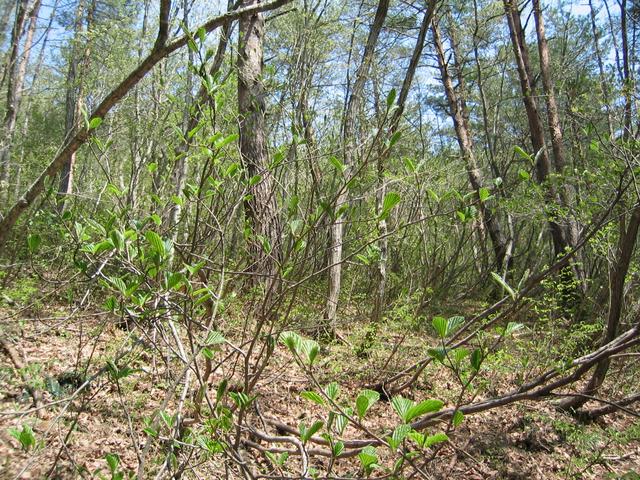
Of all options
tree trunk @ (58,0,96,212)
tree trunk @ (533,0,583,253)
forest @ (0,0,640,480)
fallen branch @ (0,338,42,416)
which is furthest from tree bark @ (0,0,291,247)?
tree trunk @ (58,0,96,212)

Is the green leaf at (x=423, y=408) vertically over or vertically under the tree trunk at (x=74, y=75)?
under

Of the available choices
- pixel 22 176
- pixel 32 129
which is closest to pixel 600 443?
pixel 22 176

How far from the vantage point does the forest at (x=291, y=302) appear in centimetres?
160

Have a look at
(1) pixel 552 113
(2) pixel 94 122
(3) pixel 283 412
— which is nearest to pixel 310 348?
(2) pixel 94 122

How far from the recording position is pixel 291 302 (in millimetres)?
1913

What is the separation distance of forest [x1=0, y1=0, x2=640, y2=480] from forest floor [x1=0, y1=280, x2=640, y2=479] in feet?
0.07

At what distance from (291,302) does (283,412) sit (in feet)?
5.52

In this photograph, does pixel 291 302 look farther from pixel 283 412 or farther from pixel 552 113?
pixel 552 113

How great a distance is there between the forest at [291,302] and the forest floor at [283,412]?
2 cm

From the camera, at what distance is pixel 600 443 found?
12.1 ft

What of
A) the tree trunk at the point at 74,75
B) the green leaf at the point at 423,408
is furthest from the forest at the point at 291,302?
the tree trunk at the point at 74,75

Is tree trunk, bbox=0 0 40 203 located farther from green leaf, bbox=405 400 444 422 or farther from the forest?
green leaf, bbox=405 400 444 422

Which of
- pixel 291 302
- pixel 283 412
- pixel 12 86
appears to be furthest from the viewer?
pixel 12 86

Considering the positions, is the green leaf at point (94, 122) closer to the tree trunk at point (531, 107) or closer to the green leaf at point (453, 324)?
the green leaf at point (453, 324)
